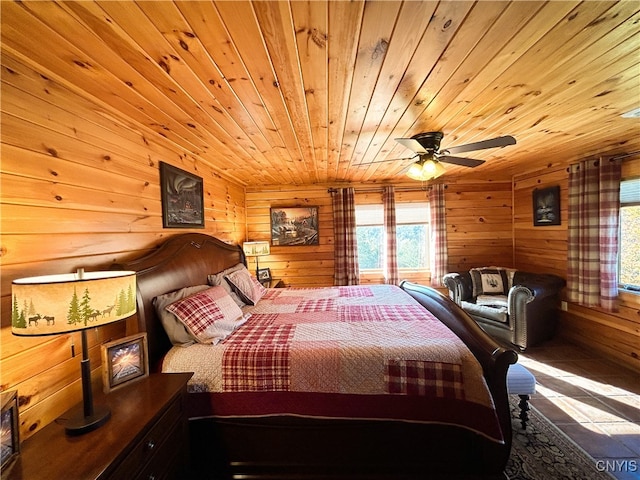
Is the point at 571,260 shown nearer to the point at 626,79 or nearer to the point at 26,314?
the point at 626,79

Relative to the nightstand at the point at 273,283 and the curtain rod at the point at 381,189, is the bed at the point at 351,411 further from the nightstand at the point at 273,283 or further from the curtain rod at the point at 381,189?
the curtain rod at the point at 381,189

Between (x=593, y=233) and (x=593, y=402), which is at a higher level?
(x=593, y=233)

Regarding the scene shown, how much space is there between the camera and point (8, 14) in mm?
977

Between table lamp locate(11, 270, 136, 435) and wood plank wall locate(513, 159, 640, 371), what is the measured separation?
14.8 feet

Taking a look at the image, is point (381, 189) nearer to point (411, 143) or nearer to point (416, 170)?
point (416, 170)

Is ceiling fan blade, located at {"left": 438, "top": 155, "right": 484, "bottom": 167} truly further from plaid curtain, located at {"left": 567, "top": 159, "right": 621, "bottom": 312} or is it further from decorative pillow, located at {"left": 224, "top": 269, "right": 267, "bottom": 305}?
decorative pillow, located at {"left": 224, "top": 269, "right": 267, "bottom": 305}

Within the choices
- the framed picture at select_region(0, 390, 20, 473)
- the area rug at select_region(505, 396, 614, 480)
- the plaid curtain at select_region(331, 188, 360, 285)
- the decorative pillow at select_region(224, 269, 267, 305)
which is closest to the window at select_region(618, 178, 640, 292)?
the area rug at select_region(505, 396, 614, 480)

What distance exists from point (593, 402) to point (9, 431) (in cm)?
378

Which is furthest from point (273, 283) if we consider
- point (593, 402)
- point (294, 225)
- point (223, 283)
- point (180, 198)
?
point (593, 402)

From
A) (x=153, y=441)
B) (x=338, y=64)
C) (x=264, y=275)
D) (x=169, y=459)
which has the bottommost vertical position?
(x=169, y=459)

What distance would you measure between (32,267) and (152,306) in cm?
68

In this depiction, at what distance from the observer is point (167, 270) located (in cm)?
208

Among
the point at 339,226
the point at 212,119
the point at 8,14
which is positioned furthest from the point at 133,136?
the point at 339,226
